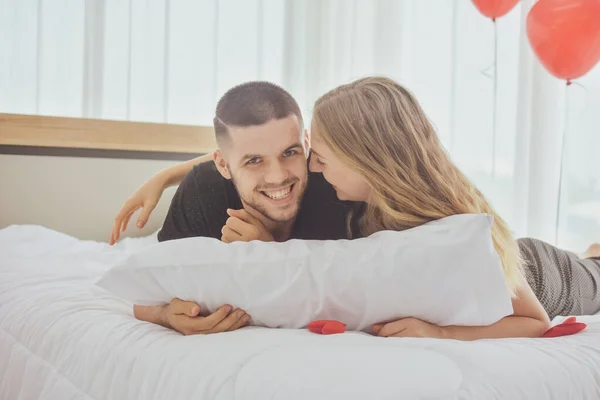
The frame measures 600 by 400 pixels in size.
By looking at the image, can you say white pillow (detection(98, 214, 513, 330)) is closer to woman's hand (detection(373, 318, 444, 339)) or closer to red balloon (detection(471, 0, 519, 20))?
woman's hand (detection(373, 318, 444, 339))

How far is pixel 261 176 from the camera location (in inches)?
52.7

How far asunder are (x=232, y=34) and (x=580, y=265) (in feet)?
6.20

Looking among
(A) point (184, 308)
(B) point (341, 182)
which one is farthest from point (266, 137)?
(A) point (184, 308)

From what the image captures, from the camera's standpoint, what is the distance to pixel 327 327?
1010 mm

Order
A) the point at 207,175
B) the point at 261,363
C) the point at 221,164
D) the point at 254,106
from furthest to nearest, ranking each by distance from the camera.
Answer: the point at 207,175, the point at 221,164, the point at 254,106, the point at 261,363

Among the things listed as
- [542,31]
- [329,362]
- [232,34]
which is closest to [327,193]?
[329,362]

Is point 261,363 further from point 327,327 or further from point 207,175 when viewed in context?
point 207,175

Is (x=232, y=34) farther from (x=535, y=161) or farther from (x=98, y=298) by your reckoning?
(x=98, y=298)

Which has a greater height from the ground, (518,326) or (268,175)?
(268,175)

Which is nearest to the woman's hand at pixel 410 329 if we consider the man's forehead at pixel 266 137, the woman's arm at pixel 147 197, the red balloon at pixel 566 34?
the man's forehead at pixel 266 137

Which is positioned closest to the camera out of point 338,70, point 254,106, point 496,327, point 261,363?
point 261,363

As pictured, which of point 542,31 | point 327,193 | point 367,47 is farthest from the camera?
point 367,47

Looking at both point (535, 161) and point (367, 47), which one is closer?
point (535, 161)

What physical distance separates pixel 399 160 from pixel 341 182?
0.39 feet
